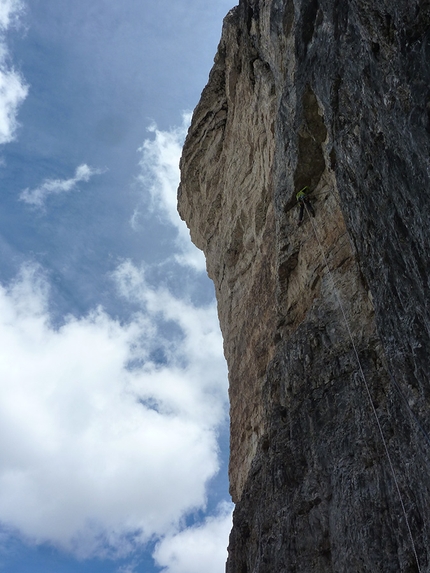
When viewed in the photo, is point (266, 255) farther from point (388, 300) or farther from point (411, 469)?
point (411, 469)

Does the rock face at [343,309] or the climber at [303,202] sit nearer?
the rock face at [343,309]

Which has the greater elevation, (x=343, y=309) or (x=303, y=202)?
(x=303, y=202)

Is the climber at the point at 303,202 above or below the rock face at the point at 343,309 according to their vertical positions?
above

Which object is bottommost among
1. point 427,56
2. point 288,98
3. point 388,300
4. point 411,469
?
point 411,469

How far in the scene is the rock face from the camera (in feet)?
23.3

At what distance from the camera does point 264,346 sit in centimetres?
1409

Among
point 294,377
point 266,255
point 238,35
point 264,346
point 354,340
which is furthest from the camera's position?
point 238,35

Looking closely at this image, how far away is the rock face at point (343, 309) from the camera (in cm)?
711

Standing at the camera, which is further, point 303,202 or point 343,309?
point 303,202

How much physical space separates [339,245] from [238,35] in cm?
1005

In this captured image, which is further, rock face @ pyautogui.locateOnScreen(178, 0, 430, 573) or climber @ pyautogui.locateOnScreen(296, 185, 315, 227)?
climber @ pyautogui.locateOnScreen(296, 185, 315, 227)

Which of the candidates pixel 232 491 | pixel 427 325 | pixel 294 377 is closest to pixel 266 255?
pixel 294 377

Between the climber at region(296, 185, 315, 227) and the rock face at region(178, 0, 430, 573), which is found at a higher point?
the climber at region(296, 185, 315, 227)

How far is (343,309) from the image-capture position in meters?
10.0
